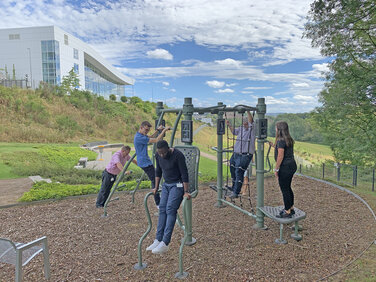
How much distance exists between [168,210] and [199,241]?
953 mm

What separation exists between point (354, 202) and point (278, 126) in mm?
3082

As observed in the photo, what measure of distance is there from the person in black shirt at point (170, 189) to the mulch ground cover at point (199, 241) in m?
0.38

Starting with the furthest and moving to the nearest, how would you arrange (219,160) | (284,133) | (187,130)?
(219,160)
(284,133)
(187,130)

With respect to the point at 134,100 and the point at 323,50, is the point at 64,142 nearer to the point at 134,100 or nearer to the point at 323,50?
the point at 323,50

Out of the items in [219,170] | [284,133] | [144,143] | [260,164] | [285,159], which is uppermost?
[284,133]

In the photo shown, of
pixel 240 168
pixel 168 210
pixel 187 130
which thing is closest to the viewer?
pixel 168 210

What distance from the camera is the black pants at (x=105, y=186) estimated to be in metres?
5.45

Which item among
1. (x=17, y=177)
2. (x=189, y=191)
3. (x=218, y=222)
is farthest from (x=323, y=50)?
(x=17, y=177)

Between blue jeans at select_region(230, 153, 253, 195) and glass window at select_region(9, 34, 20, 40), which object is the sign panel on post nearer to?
blue jeans at select_region(230, 153, 253, 195)

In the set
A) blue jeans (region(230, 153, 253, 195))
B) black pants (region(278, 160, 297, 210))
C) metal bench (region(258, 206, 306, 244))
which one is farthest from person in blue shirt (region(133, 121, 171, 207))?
black pants (region(278, 160, 297, 210))

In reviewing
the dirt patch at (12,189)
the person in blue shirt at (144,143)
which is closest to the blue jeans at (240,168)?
the person in blue shirt at (144,143)

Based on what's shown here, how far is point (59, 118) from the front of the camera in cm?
2120

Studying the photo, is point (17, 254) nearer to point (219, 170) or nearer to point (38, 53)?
point (219, 170)

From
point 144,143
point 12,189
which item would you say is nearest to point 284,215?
point 144,143
